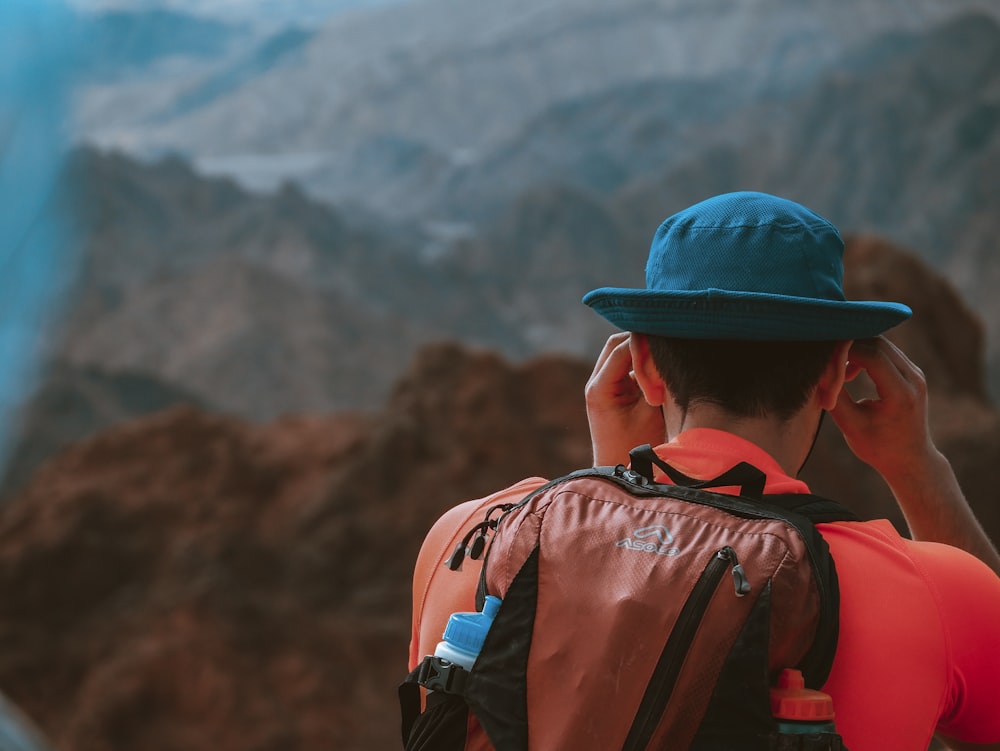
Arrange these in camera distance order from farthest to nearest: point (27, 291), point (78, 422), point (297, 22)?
point (297, 22) < point (27, 291) < point (78, 422)

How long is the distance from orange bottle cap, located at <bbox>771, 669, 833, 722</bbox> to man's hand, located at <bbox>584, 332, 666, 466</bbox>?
0.38 meters

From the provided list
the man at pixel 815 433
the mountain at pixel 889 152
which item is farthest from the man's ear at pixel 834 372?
the mountain at pixel 889 152

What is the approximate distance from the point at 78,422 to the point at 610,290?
44.6 ft

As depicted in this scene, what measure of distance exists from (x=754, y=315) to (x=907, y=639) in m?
0.25

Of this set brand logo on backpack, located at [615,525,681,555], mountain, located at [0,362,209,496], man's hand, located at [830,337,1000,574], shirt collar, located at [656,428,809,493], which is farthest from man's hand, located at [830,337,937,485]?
mountain, located at [0,362,209,496]

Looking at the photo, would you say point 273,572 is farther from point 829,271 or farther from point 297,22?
point 297,22

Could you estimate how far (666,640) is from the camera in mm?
815

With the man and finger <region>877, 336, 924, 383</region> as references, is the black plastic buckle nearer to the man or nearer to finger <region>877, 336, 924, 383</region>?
the man

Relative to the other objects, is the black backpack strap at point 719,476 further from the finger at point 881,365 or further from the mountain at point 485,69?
the mountain at point 485,69

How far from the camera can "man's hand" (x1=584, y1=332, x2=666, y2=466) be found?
1142 millimetres

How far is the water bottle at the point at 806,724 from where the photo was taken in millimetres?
789

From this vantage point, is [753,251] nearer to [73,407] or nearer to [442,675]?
[442,675]

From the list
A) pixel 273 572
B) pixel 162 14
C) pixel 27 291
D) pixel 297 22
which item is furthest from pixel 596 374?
pixel 297 22

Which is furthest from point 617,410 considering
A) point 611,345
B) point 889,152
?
point 889,152
